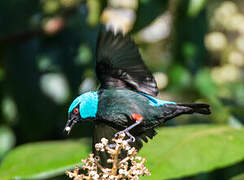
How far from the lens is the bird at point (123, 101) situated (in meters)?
1.26

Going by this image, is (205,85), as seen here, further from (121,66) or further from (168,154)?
(121,66)

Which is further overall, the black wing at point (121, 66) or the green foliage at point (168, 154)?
the green foliage at point (168, 154)

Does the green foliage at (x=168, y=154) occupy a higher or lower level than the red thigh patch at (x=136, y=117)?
lower

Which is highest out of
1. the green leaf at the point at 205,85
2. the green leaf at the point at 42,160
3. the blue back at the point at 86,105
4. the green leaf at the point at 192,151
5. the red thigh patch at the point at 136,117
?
the blue back at the point at 86,105

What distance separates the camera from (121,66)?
136 centimetres

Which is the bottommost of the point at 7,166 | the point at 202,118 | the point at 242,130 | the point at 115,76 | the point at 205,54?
the point at 202,118

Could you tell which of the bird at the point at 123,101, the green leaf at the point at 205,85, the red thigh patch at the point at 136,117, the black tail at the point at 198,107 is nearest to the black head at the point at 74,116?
the bird at the point at 123,101

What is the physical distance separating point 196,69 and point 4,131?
1195 mm

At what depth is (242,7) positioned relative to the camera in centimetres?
429

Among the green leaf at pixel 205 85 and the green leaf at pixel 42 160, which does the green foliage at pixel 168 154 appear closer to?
the green leaf at pixel 42 160

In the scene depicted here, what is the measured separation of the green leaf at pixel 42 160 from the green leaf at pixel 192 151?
30cm

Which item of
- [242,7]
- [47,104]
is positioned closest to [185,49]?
[47,104]

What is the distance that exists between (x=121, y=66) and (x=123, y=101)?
0.12 m

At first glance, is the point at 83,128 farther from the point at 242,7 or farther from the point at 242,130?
the point at 242,7
